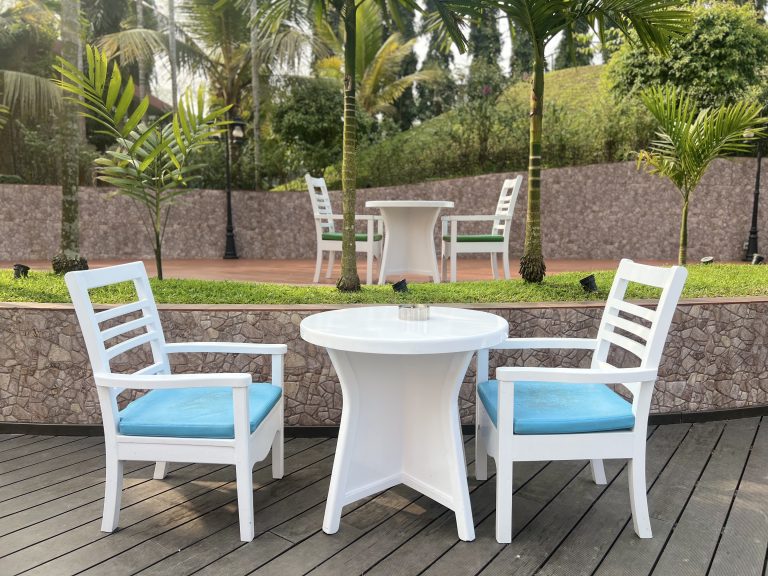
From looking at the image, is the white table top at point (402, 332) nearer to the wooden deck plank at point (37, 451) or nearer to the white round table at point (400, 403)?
the white round table at point (400, 403)

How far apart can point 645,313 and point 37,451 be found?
115 inches

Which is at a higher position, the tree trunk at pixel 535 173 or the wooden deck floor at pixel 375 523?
the tree trunk at pixel 535 173

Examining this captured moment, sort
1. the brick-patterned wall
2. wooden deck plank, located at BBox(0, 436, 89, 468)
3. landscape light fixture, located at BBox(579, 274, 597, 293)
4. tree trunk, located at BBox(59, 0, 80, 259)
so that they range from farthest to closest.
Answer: the brick-patterned wall
tree trunk, located at BBox(59, 0, 80, 259)
landscape light fixture, located at BBox(579, 274, 597, 293)
wooden deck plank, located at BBox(0, 436, 89, 468)

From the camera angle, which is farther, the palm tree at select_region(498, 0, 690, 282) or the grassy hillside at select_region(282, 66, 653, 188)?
the grassy hillside at select_region(282, 66, 653, 188)

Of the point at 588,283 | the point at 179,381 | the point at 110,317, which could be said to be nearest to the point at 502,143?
the point at 588,283

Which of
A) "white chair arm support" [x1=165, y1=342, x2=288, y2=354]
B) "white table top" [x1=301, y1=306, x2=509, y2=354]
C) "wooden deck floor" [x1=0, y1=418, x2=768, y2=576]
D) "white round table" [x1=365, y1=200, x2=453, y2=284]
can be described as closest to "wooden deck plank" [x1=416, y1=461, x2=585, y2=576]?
"wooden deck floor" [x1=0, y1=418, x2=768, y2=576]

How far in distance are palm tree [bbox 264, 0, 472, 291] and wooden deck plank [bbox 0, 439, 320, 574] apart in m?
1.61

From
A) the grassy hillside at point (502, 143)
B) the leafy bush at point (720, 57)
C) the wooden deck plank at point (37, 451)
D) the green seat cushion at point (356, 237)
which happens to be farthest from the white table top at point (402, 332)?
the leafy bush at point (720, 57)

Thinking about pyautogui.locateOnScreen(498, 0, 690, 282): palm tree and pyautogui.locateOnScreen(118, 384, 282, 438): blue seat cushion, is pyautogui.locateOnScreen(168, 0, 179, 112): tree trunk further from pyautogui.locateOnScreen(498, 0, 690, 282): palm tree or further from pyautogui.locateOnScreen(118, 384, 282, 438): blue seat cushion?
pyautogui.locateOnScreen(118, 384, 282, 438): blue seat cushion

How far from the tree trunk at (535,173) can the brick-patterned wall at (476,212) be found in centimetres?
459

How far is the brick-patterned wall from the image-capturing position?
7930 mm

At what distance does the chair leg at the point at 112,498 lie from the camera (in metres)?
2.13

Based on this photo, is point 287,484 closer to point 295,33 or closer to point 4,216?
point 4,216

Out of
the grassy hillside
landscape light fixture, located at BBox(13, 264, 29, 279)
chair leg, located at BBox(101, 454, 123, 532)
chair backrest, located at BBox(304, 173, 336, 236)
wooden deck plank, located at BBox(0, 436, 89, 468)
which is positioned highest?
the grassy hillside
